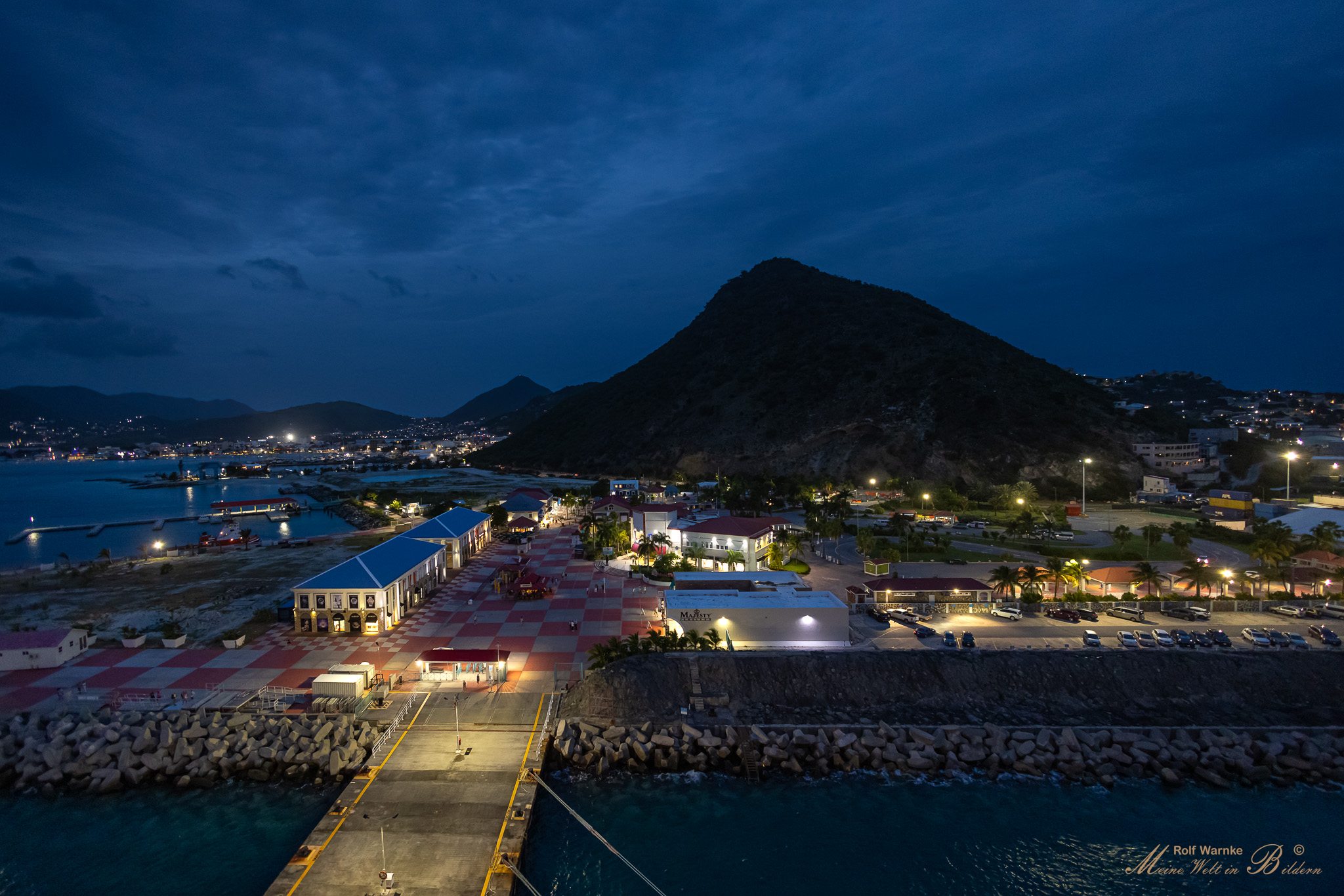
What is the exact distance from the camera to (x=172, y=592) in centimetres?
3500

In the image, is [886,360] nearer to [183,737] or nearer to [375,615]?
[375,615]

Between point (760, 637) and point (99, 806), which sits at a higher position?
point (760, 637)

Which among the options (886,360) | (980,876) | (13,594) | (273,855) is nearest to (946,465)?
(886,360)

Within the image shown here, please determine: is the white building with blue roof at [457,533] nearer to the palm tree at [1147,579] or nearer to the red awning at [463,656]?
the red awning at [463,656]

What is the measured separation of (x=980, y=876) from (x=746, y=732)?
7157 millimetres

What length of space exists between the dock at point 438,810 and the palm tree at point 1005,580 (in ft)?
72.3

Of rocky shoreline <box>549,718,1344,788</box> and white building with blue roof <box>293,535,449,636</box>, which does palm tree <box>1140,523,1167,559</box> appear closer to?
rocky shoreline <box>549,718,1344,788</box>

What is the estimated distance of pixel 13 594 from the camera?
3553 centimetres

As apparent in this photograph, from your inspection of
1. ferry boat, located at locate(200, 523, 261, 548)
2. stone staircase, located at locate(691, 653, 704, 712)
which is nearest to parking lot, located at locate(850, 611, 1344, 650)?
stone staircase, located at locate(691, 653, 704, 712)

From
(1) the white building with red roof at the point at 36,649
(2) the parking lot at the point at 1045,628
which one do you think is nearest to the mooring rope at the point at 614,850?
(2) the parking lot at the point at 1045,628

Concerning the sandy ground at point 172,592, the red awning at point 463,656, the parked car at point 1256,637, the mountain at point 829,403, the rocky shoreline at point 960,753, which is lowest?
the rocky shoreline at point 960,753

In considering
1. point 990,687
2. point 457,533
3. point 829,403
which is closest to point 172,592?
point 457,533

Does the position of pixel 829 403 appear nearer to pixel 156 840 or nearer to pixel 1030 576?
pixel 1030 576

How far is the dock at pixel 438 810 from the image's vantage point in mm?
13328
